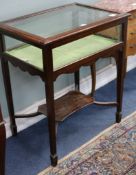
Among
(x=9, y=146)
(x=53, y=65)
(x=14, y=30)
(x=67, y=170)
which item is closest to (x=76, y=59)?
(x=53, y=65)

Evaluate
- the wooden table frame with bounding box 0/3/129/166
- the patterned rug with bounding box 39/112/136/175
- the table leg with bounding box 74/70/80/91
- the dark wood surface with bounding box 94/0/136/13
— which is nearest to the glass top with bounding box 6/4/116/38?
the wooden table frame with bounding box 0/3/129/166

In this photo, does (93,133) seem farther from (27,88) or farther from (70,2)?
(70,2)

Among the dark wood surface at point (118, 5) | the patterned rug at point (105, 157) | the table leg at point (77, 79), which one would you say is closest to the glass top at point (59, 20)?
the dark wood surface at point (118, 5)

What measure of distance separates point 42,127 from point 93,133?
35cm

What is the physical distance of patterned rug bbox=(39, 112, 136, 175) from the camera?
5.75 ft

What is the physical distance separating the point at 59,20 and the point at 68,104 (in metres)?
0.58

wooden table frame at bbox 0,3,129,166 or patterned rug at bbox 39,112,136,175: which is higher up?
wooden table frame at bbox 0,3,129,166

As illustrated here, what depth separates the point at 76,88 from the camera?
7.70 ft

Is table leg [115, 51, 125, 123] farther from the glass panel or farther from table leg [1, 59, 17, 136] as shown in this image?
table leg [1, 59, 17, 136]

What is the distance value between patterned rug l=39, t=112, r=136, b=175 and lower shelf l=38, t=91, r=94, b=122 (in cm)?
23

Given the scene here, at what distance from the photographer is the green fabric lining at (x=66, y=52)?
1.59 meters

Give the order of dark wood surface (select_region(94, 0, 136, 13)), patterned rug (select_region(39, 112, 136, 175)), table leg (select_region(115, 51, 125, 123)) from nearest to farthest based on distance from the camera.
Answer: patterned rug (select_region(39, 112, 136, 175)) → table leg (select_region(115, 51, 125, 123)) → dark wood surface (select_region(94, 0, 136, 13))

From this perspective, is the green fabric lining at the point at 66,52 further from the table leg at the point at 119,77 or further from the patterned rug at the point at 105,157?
the patterned rug at the point at 105,157

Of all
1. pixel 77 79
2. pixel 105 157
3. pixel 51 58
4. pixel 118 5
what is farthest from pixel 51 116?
pixel 118 5
